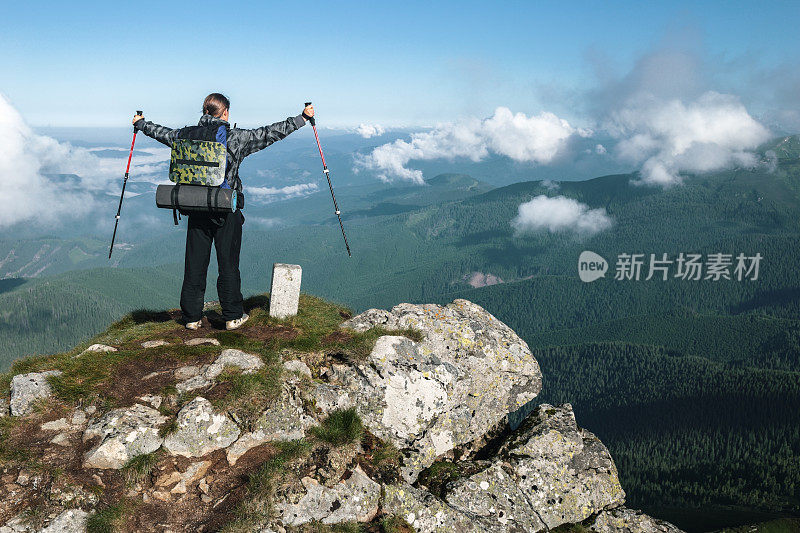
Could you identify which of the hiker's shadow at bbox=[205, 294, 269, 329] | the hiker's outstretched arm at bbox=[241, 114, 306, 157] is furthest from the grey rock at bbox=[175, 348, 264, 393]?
the hiker's outstretched arm at bbox=[241, 114, 306, 157]

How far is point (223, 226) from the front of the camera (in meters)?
14.2

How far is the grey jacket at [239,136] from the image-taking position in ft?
44.3

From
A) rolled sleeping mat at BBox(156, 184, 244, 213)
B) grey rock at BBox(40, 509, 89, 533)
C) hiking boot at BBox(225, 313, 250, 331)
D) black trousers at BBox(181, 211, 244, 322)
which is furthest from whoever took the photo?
hiking boot at BBox(225, 313, 250, 331)

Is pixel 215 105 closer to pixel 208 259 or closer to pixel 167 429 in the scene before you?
pixel 208 259

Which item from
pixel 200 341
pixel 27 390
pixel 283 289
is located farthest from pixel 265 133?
pixel 27 390

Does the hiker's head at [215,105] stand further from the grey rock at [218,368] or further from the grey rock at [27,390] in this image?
the grey rock at [27,390]

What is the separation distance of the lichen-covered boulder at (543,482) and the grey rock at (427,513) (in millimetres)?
412

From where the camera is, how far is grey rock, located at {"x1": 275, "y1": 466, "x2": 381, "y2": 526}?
8984 mm

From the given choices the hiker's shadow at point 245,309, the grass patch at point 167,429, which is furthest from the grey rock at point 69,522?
the hiker's shadow at point 245,309

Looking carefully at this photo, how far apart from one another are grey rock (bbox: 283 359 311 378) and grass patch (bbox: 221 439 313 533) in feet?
8.48

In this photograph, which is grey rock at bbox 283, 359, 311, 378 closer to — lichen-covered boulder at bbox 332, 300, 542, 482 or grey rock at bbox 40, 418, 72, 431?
lichen-covered boulder at bbox 332, 300, 542, 482

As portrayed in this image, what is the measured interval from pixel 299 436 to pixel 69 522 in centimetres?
446

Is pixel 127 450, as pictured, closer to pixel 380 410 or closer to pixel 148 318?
pixel 380 410

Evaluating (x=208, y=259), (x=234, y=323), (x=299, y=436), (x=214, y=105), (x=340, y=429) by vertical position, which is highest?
(x=214, y=105)
